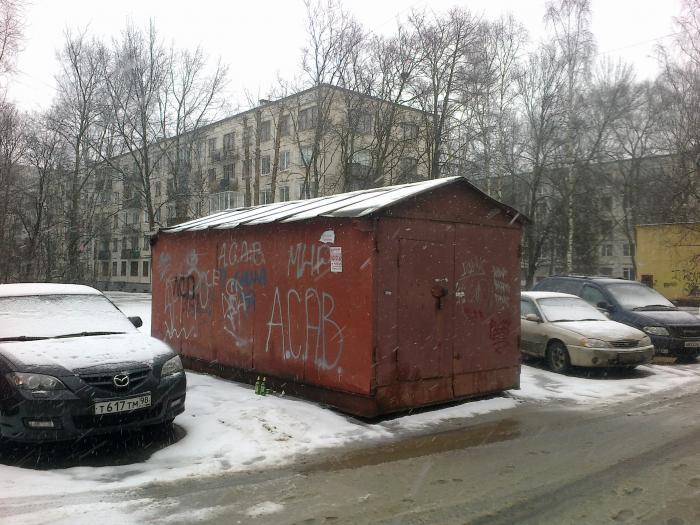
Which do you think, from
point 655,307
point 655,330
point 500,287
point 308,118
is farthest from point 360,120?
point 500,287

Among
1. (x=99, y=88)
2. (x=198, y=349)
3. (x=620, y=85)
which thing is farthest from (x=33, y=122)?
(x=620, y=85)

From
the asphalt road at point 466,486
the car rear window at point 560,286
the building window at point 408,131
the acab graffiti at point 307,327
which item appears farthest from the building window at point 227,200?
the asphalt road at point 466,486

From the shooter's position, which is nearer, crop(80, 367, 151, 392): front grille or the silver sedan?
crop(80, 367, 151, 392): front grille

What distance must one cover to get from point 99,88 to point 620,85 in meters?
31.1

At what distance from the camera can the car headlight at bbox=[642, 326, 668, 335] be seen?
11484mm

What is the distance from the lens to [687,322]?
11.7 meters

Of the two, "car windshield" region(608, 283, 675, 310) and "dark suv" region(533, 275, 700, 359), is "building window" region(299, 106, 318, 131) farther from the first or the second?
"car windshield" region(608, 283, 675, 310)

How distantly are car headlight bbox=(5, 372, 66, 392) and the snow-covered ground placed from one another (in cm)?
69

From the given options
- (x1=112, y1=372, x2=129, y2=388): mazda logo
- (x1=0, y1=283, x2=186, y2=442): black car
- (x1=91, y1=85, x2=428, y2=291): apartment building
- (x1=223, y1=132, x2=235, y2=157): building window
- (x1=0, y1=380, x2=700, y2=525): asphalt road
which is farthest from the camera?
(x1=223, y1=132, x2=235, y2=157): building window

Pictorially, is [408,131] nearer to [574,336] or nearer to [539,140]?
[539,140]

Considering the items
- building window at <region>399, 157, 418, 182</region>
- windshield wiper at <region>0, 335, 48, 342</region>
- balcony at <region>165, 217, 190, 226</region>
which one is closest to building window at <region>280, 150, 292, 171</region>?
balcony at <region>165, 217, 190, 226</region>

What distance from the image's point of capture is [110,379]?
16.9 ft

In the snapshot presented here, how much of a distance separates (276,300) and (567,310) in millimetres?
6299

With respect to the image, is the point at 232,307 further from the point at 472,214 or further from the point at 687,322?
the point at 687,322
